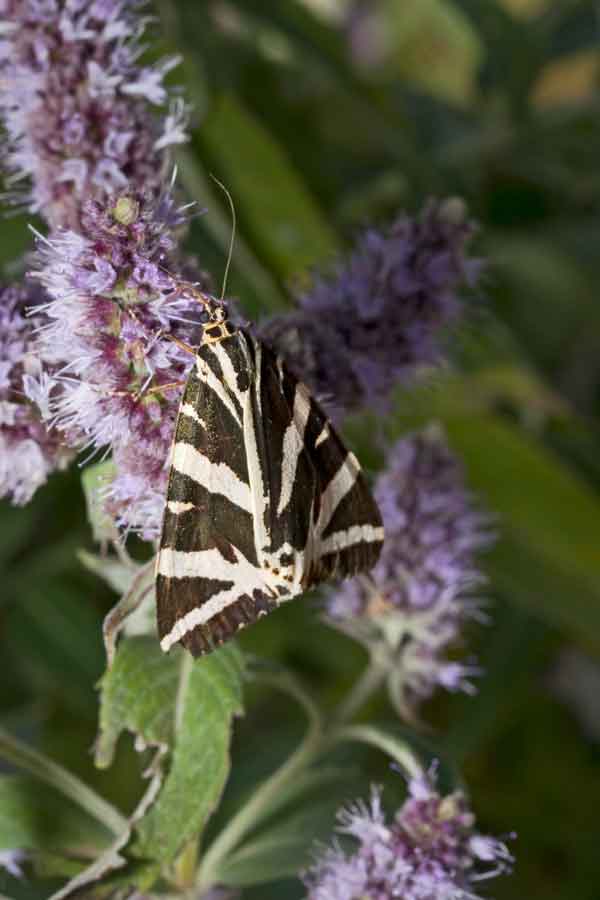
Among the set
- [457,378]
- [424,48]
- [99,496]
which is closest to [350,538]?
[99,496]

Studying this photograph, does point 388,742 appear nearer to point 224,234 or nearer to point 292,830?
point 292,830

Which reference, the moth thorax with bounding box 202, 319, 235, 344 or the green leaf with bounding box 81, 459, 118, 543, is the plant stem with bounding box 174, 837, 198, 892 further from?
the moth thorax with bounding box 202, 319, 235, 344

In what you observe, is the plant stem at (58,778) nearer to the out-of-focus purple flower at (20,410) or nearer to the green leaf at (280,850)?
the green leaf at (280,850)

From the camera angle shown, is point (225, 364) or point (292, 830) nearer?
point (225, 364)

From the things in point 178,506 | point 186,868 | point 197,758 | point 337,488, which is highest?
point 178,506

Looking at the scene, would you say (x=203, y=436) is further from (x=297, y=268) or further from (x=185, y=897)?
(x=297, y=268)
